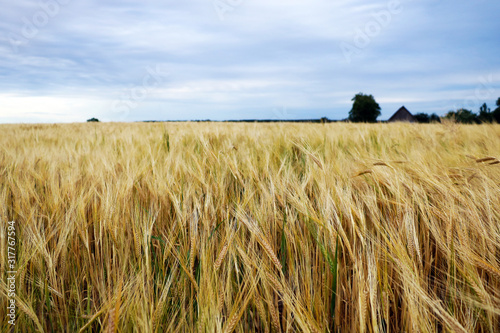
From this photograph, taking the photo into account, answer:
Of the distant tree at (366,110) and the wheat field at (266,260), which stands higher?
the distant tree at (366,110)

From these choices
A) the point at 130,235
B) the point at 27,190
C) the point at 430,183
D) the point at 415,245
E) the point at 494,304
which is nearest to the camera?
the point at 494,304

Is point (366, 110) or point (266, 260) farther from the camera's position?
point (366, 110)

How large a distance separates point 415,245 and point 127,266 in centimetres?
89

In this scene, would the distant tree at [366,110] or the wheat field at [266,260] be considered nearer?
the wheat field at [266,260]

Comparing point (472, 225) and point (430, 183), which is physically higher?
point (430, 183)

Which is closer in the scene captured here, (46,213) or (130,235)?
(130,235)

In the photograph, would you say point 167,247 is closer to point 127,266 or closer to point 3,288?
point 127,266

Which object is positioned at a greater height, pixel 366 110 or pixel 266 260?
pixel 366 110

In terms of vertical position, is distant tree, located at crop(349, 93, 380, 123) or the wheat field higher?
distant tree, located at crop(349, 93, 380, 123)

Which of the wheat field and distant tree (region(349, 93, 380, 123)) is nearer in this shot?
the wheat field

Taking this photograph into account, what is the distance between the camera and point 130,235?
0.93 m

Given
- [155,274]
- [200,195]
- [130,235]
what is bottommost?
[155,274]

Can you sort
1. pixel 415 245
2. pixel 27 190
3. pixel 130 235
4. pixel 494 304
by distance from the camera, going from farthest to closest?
pixel 27 190 → pixel 130 235 → pixel 415 245 → pixel 494 304

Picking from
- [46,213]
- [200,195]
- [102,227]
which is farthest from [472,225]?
[46,213]
